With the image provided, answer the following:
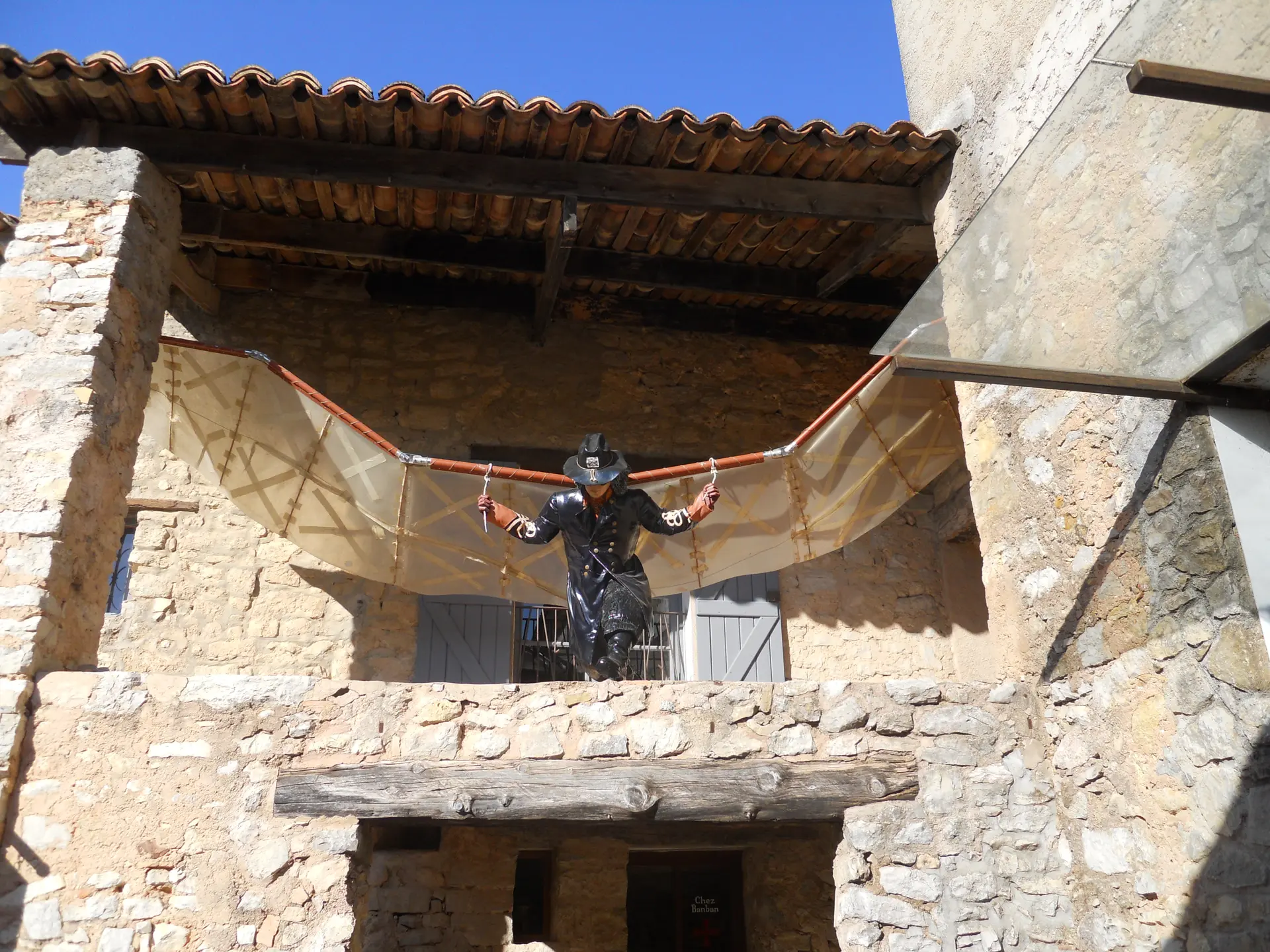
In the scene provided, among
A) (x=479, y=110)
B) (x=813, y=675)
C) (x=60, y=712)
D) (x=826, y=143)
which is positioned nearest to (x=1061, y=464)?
(x=826, y=143)

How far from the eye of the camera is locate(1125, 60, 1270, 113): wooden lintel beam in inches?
95.9

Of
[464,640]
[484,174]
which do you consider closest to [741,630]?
[464,640]

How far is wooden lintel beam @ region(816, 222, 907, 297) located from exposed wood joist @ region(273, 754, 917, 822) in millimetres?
2886

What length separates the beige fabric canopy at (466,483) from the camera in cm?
535

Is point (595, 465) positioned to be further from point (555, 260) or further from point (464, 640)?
point (464, 640)

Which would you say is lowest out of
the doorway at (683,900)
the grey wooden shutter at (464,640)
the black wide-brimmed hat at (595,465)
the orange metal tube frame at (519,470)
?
the doorway at (683,900)

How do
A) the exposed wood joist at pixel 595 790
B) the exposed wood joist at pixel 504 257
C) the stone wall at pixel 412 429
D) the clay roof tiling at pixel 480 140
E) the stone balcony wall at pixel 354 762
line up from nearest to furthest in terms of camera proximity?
1. the stone balcony wall at pixel 354 762
2. the exposed wood joist at pixel 595 790
3. the clay roof tiling at pixel 480 140
4. the exposed wood joist at pixel 504 257
5. the stone wall at pixel 412 429

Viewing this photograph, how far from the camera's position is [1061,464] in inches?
163

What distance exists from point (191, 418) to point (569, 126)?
2.55 metres

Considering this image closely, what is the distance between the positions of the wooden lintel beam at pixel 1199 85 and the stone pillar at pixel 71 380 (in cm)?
408

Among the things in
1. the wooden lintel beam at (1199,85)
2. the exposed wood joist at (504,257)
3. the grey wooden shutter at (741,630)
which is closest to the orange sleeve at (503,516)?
the exposed wood joist at (504,257)

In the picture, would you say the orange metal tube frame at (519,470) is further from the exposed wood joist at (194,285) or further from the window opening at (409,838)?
the window opening at (409,838)

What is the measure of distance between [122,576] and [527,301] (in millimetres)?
3026

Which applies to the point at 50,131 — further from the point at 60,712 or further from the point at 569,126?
the point at 60,712
